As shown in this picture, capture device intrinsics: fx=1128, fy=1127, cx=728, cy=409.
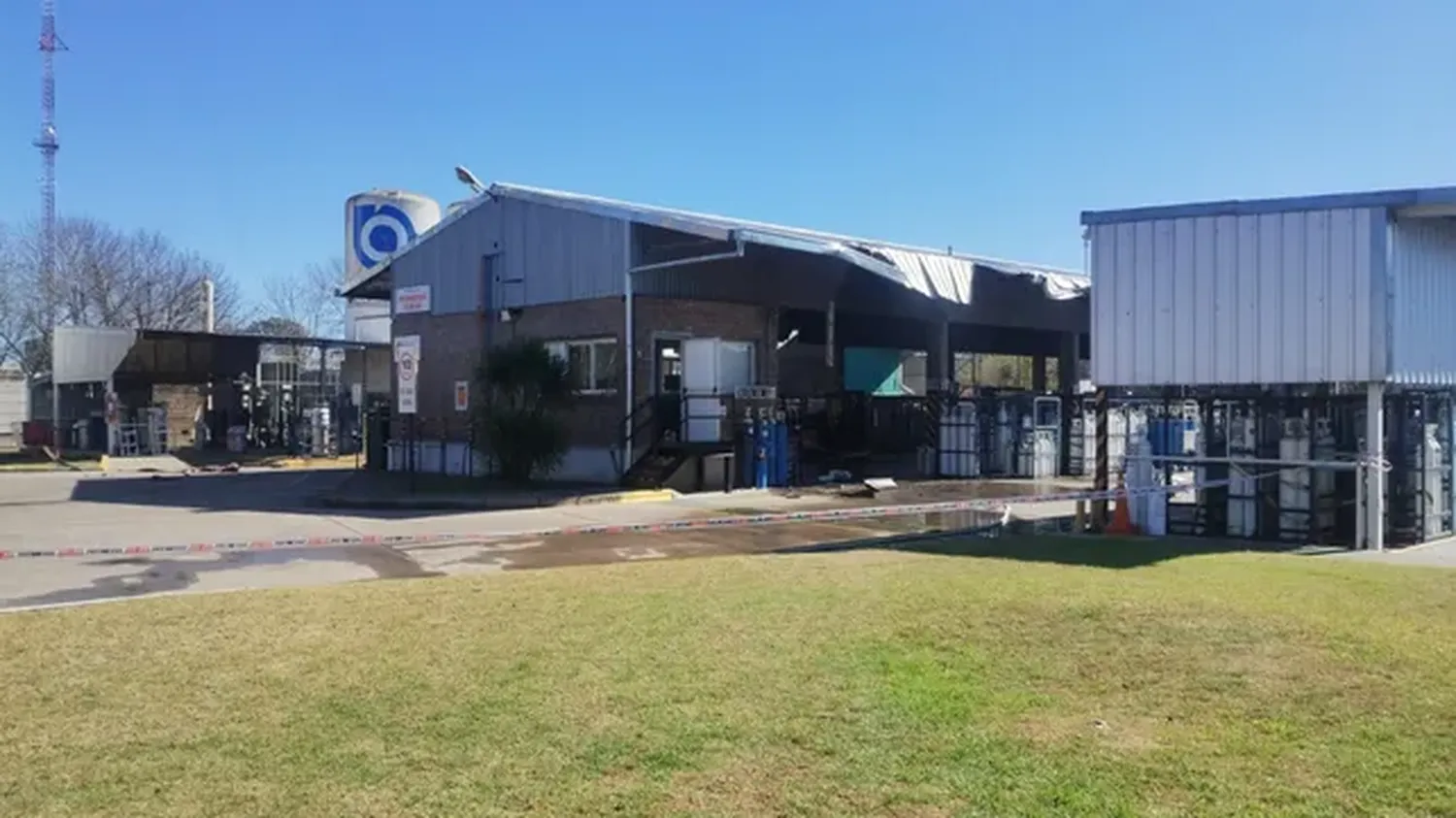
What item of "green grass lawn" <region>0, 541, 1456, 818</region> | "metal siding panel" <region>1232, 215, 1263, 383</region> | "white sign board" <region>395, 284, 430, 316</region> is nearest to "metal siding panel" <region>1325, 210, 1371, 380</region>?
"metal siding panel" <region>1232, 215, 1263, 383</region>

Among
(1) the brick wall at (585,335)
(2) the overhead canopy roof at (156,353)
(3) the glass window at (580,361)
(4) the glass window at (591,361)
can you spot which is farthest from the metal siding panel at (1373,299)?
(2) the overhead canopy roof at (156,353)

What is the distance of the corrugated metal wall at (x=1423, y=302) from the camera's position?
496 inches

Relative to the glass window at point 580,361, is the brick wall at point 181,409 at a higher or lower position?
lower

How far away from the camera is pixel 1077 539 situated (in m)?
12.7

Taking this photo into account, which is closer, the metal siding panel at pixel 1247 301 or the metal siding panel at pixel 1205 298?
the metal siding panel at pixel 1247 301

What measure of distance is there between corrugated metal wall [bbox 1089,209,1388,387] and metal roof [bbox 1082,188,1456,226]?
68 millimetres

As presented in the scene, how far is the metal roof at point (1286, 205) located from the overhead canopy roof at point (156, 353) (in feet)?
86.2

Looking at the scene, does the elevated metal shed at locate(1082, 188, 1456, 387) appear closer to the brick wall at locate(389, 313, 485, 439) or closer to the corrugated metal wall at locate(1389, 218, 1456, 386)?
the corrugated metal wall at locate(1389, 218, 1456, 386)

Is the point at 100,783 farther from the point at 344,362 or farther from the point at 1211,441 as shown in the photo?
the point at 344,362

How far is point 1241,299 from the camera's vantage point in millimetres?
13195

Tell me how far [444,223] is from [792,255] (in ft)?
25.4

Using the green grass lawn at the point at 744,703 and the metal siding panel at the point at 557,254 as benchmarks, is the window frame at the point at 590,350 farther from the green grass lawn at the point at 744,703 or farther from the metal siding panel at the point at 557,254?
the green grass lawn at the point at 744,703

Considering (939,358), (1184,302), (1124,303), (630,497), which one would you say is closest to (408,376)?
(630,497)

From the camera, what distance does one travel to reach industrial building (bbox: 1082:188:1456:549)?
12.4m
